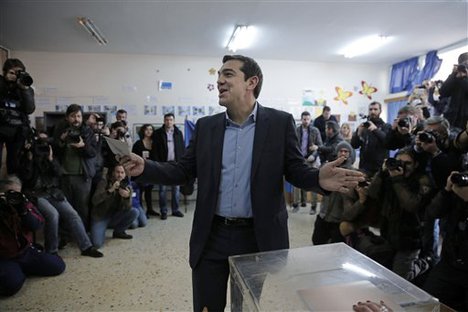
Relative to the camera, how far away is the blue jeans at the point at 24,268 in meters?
2.17

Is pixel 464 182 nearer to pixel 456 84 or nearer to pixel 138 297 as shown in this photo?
pixel 456 84

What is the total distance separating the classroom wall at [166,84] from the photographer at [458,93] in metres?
3.26

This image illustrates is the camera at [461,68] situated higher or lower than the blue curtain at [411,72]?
lower

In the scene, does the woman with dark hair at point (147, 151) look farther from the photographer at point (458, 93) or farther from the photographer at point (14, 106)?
the photographer at point (458, 93)

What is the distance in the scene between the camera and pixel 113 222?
138 inches

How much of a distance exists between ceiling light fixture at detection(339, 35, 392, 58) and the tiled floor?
10.5ft

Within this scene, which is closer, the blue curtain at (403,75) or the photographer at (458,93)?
the photographer at (458,93)

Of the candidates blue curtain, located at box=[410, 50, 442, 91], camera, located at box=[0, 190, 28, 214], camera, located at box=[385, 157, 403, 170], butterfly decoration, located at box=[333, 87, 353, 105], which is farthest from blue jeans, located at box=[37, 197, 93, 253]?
blue curtain, located at box=[410, 50, 442, 91]

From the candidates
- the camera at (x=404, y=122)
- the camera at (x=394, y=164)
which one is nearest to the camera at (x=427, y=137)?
the camera at (x=394, y=164)

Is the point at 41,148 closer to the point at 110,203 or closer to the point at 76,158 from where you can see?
the point at 76,158

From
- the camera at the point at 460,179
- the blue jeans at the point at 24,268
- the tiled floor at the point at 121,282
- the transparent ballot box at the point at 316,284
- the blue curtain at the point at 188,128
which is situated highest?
the blue curtain at the point at 188,128

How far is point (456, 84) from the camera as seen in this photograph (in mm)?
2748

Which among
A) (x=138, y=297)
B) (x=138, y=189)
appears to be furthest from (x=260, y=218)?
(x=138, y=189)

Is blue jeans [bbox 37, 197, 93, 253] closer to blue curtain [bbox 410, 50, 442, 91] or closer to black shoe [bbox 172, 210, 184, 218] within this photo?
black shoe [bbox 172, 210, 184, 218]
